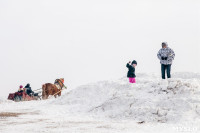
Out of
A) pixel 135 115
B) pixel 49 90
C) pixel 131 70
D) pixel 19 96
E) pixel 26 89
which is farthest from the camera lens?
pixel 26 89

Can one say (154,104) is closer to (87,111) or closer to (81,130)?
(87,111)

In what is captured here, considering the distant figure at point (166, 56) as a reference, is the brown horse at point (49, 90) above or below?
below

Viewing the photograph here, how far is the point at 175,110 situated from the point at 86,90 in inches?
210

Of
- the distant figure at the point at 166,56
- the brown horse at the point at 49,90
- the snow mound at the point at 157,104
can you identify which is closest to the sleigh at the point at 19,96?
the brown horse at the point at 49,90

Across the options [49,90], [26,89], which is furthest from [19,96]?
[49,90]

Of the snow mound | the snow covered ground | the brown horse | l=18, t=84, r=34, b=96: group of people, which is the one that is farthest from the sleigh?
the snow covered ground

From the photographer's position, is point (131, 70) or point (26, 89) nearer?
point (131, 70)

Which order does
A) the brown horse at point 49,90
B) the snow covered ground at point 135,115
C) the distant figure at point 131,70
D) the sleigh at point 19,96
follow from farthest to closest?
the brown horse at point 49,90
the sleigh at point 19,96
the distant figure at point 131,70
the snow covered ground at point 135,115

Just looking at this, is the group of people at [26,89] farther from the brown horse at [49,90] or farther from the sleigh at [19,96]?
the brown horse at [49,90]

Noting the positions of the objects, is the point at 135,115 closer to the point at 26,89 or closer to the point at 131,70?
the point at 131,70

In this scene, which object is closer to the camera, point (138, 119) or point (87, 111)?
point (138, 119)

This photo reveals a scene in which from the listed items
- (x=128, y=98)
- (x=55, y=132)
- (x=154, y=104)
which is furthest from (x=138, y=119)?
(x=55, y=132)

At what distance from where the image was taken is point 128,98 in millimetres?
7578

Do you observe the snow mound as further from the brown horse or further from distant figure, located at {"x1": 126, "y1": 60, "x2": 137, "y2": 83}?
the brown horse
